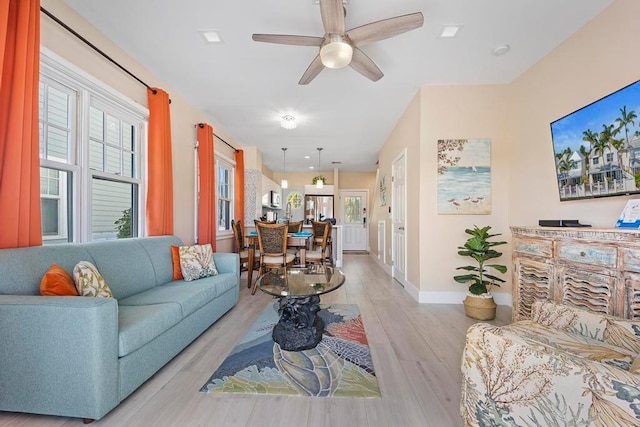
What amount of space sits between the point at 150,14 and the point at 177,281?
7.97 feet

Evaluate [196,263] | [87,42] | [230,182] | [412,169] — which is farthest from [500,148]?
[230,182]

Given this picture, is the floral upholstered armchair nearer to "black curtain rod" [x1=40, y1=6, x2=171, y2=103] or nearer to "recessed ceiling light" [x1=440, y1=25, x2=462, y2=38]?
"recessed ceiling light" [x1=440, y1=25, x2=462, y2=38]

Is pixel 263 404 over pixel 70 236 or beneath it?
beneath

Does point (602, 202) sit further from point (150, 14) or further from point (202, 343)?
point (150, 14)

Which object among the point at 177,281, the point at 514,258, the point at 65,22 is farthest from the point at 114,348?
the point at 514,258

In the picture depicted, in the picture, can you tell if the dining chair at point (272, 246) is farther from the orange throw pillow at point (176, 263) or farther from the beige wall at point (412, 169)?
the beige wall at point (412, 169)

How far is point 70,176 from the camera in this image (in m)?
2.24

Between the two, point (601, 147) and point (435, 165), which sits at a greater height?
point (435, 165)

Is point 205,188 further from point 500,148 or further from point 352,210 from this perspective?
point 352,210

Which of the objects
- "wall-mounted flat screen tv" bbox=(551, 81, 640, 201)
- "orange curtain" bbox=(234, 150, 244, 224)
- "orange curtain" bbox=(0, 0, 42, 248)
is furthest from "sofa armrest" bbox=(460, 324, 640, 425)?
"orange curtain" bbox=(234, 150, 244, 224)

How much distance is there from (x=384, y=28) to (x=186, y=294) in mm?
2600

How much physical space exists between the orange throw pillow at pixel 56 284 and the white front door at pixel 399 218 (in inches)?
147

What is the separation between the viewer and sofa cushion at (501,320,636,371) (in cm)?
109

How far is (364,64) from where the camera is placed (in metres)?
2.34
